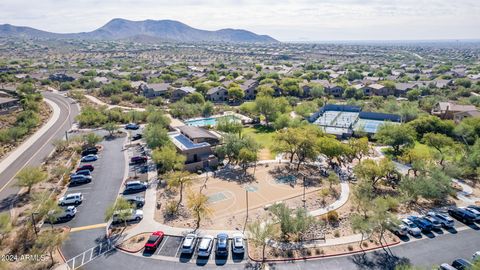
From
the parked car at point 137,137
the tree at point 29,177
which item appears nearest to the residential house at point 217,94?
the parked car at point 137,137

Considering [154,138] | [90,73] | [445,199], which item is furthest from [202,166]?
[90,73]

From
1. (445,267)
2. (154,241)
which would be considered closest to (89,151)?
(154,241)

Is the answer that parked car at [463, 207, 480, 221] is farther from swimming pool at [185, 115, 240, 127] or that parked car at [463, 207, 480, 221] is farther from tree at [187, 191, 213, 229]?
swimming pool at [185, 115, 240, 127]

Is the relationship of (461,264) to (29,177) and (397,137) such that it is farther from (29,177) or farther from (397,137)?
(29,177)

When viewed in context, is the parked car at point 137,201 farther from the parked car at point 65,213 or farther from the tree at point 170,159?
the tree at point 170,159

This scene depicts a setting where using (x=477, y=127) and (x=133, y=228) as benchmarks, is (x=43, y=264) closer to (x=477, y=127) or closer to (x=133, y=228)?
(x=133, y=228)
